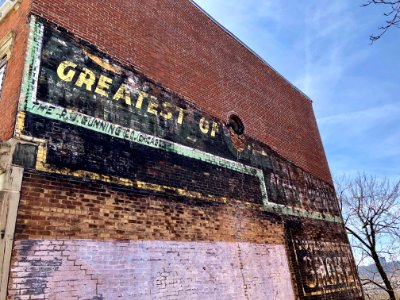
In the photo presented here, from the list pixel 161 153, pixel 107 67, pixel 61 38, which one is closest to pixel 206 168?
pixel 161 153

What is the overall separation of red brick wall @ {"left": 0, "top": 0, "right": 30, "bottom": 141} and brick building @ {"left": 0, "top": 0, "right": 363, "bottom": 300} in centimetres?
4

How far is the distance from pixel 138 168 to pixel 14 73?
2.81 meters

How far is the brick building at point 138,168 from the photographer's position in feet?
16.7

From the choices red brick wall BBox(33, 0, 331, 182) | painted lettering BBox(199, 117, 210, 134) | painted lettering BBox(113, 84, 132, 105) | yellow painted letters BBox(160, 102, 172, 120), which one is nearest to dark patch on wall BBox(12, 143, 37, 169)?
painted lettering BBox(113, 84, 132, 105)

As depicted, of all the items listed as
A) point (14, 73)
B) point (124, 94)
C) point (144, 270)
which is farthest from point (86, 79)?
point (144, 270)

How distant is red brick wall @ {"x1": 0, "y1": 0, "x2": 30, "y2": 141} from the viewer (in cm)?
539

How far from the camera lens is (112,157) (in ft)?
20.7

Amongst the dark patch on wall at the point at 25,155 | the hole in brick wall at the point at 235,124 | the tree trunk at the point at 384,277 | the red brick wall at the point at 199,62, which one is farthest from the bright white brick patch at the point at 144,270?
the tree trunk at the point at 384,277

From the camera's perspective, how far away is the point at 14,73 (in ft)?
19.2

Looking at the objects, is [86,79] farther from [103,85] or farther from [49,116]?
[49,116]

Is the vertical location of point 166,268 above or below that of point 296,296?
above

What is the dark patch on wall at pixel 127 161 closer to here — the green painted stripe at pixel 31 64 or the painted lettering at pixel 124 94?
the green painted stripe at pixel 31 64

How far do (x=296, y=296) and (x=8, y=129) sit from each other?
8570 mm

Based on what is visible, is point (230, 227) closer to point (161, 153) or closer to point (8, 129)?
point (161, 153)
